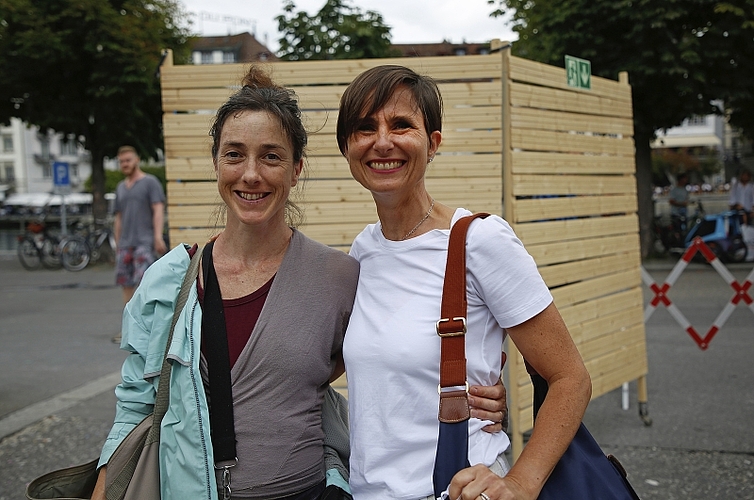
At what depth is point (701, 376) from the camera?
655 cm

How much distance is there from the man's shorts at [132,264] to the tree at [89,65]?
31.4ft

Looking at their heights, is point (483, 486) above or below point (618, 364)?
above

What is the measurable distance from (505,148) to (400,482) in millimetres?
2621

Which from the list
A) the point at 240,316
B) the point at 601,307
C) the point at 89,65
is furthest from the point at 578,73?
the point at 89,65

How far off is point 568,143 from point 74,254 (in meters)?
15.8

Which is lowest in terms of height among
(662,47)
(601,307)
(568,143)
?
(601,307)

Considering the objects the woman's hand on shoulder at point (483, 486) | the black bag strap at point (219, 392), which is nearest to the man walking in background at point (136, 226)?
the black bag strap at point (219, 392)

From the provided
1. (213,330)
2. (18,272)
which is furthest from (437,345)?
(18,272)

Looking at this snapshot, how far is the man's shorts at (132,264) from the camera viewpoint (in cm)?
844

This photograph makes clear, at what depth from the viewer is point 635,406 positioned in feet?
19.0

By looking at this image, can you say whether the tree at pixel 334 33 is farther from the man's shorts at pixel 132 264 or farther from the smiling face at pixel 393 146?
the smiling face at pixel 393 146

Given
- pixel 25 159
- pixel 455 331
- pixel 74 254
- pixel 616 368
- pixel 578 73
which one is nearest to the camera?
pixel 455 331

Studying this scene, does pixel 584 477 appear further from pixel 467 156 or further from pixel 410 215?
pixel 467 156

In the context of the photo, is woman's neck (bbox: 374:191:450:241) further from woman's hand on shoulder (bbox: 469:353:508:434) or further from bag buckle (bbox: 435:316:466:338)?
woman's hand on shoulder (bbox: 469:353:508:434)
